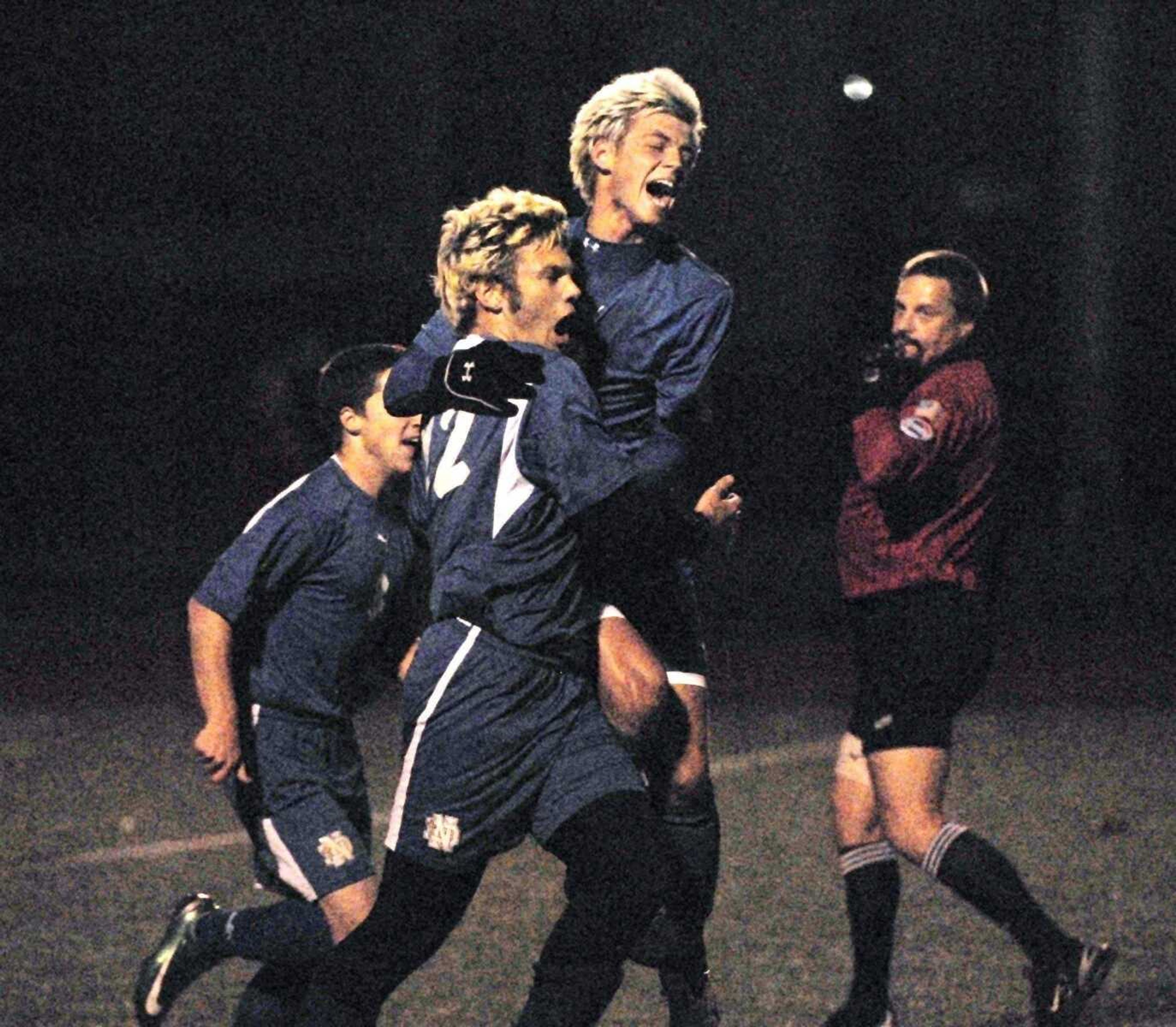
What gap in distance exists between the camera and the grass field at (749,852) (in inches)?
251

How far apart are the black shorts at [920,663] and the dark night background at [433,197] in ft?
41.1

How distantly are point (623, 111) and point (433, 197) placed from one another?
1472 centimetres

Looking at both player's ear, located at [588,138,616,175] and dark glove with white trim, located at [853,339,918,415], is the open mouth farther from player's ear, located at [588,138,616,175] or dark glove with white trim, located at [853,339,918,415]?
dark glove with white trim, located at [853,339,918,415]

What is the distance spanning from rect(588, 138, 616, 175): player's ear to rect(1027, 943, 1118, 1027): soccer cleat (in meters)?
2.03

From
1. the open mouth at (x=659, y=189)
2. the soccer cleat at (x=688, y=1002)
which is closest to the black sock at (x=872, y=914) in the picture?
the soccer cleat at (x=688, y=1002)

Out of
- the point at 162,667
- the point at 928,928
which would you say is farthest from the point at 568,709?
the point at 162,667

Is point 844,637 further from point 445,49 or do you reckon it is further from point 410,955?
point 410,955

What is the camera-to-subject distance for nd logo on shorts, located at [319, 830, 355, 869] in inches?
214

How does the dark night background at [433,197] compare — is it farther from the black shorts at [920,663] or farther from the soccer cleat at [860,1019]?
the soccer cleat at [860,1019]

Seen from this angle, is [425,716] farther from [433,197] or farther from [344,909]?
[433,197]

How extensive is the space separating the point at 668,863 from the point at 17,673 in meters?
8.84

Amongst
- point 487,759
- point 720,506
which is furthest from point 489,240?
point 487,759

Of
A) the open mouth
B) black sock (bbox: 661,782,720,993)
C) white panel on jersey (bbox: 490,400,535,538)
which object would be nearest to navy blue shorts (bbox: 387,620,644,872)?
white panel on jersey (bbox: 490,400,535,538)

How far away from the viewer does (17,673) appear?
13.0 m
